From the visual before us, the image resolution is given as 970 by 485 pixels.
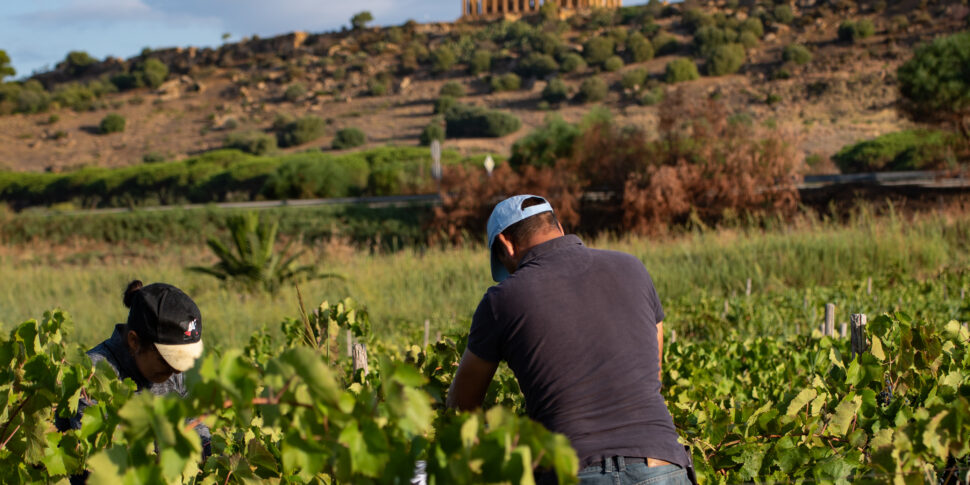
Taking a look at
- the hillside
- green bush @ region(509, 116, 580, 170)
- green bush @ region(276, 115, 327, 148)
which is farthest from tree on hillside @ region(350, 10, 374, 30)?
green bush @ region(509, 116, 580, 170)

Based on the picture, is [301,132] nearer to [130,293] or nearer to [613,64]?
[613,64]

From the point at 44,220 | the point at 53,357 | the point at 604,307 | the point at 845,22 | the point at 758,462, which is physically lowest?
the point at 44,220

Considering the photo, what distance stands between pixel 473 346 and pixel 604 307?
35cm

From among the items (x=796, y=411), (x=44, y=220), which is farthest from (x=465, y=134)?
(x=796, y=411)

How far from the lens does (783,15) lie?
57.3 meters

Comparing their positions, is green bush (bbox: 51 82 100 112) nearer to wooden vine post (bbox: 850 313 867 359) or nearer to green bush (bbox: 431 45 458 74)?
green bush (bbox: 431 45 458 74)

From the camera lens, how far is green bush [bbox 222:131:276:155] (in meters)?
46.1

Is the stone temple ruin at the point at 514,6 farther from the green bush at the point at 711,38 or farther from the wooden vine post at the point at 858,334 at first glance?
the wooden vine post at the point at 858,334

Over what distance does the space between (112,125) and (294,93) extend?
12.9 metres

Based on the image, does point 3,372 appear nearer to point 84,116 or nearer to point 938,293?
point 938,293

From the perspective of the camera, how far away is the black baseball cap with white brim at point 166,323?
9.07ft

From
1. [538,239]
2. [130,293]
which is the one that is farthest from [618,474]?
[130,293]

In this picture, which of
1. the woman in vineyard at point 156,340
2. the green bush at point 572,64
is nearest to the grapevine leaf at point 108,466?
the woman in vineyard at point 156,340

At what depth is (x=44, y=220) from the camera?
892 inches
